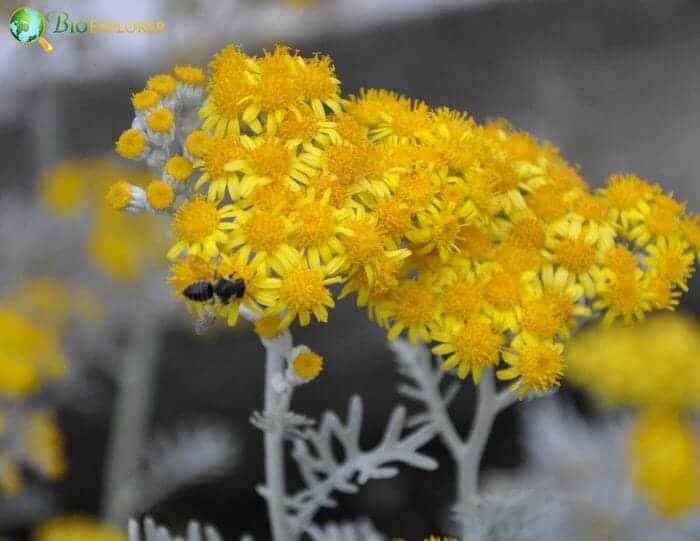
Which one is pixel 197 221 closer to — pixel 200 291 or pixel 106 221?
pixel 200 291

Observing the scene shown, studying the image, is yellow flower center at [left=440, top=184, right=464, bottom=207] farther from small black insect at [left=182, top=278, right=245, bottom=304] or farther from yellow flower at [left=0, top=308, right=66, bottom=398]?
yellow flower at [left=0, top=308, right=66, bottom=398]

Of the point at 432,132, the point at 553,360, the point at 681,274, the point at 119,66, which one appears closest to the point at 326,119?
the point at 432,132

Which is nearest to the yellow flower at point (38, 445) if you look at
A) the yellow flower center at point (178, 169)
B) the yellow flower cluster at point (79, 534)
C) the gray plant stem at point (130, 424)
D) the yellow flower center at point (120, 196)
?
the yellow flower cluster at point (79, 534)

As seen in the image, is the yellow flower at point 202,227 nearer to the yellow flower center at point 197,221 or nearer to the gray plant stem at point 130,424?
the yellow flower center at point 197,221

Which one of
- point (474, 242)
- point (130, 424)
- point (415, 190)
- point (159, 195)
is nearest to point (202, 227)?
point (159, 195)

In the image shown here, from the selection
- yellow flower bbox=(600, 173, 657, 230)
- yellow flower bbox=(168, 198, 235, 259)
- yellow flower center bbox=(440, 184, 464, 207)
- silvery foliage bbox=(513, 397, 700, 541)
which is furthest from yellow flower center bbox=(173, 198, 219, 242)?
silvery foliage bbox=(513, 397, 700, 541)

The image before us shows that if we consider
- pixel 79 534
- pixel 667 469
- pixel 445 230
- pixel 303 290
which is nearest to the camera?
pixel 303 290
